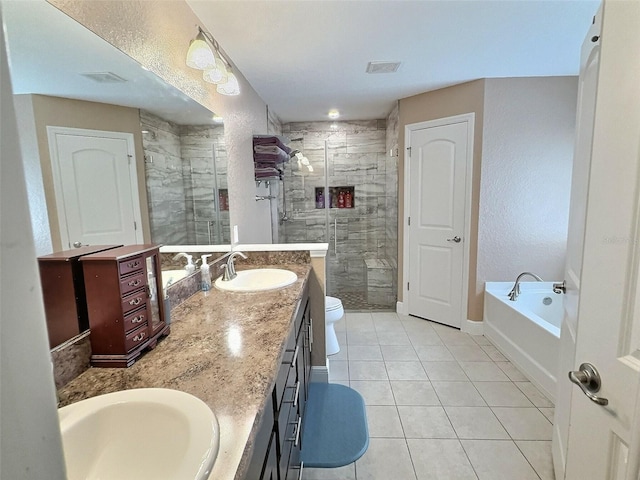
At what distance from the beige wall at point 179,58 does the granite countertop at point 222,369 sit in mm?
1035

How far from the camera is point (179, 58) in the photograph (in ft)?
5.29

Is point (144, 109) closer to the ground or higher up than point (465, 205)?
higher up

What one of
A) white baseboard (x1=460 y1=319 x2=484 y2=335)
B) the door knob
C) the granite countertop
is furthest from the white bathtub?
the granite countertop

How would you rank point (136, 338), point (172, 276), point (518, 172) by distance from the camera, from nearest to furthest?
point (136, 338)
point (172, 276)
point (518, 172)

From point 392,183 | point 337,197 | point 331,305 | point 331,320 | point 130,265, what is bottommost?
point 331,320

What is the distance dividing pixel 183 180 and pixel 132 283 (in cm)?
76

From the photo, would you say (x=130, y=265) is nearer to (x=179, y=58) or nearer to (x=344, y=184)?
(x=179, y=58)

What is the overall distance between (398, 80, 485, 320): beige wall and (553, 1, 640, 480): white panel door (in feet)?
7.19

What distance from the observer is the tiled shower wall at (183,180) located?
1.34 m

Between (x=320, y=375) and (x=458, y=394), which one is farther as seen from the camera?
(x=320, y=375)

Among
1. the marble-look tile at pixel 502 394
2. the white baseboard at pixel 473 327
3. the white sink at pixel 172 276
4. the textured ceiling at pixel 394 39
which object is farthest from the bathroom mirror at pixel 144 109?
the white baseboard at pixel 473 327

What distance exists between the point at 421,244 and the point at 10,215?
344cm

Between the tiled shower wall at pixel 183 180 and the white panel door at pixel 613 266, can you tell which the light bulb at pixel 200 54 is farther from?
the white panel door at pixel 613 266

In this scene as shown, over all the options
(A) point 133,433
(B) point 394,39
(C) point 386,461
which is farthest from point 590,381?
(B) point 394,39
